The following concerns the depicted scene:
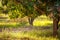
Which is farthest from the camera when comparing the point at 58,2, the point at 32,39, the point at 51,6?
the point at 32,39

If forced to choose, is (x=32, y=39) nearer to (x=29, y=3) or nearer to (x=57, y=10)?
(x=29, y=3)

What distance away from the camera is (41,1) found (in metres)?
12.1

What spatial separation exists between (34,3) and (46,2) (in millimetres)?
739

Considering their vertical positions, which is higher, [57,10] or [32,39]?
[57,10]

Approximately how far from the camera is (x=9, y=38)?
15.7 meters

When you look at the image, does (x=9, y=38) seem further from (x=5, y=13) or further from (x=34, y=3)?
(x=5, y=13)

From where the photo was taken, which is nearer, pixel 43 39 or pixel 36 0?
pixel 36 0

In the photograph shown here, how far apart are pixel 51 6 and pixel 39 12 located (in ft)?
12.8

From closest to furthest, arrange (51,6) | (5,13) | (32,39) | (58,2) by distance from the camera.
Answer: (58,2) → (51,6) → (32,39) → (5,13)

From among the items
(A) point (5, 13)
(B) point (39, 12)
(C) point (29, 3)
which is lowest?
(A) point (5, 13)

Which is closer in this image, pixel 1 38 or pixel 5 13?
pixel 1 38

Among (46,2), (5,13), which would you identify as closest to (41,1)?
(46,2)

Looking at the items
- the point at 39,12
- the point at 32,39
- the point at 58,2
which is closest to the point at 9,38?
the point at 32,39

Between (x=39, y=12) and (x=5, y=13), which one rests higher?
(x=39, y=12)
